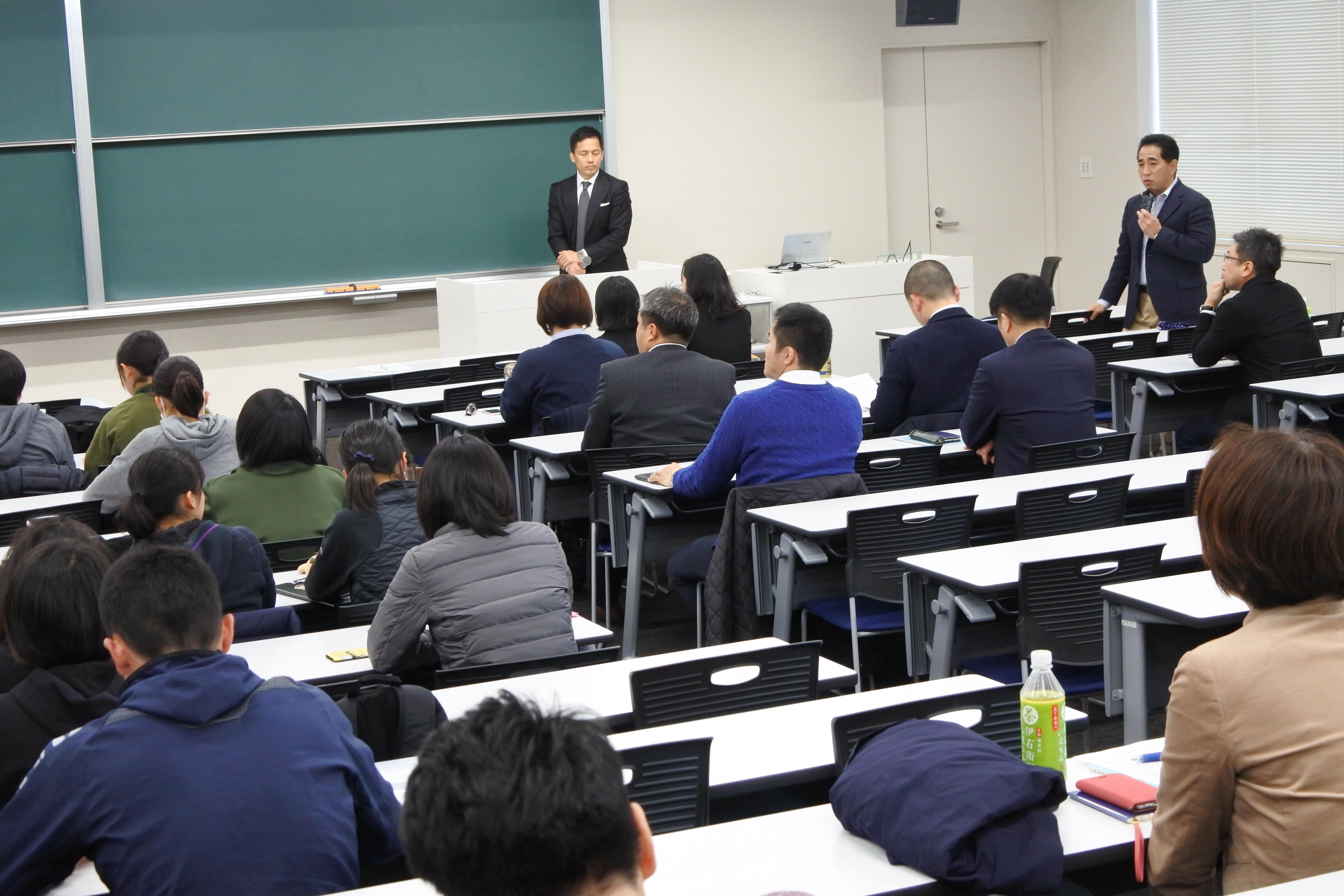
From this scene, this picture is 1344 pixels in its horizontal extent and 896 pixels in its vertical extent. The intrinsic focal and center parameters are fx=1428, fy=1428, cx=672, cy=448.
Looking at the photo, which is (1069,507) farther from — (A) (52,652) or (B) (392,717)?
(A) (52,652)

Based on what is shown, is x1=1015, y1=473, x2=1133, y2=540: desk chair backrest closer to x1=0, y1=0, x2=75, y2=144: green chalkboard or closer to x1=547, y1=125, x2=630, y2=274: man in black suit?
x1=547, y1=125, x2=630, y2=274: man in black suit

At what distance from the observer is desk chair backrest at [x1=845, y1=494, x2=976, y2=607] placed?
13.0 feet

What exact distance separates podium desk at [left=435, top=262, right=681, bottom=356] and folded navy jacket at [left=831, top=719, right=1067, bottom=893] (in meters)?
7.02

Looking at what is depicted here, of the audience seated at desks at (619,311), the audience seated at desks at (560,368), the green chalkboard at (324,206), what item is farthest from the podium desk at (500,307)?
the audience seated at desks at (560,368)

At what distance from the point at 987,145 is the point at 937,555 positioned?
8.60 metres

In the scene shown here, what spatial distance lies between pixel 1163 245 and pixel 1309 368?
174 centimetres

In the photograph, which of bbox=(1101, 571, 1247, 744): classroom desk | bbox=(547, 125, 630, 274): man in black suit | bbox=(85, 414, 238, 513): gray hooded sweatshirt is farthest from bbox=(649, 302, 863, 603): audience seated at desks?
bbox=(547, 125, 630, 274): man in black suit

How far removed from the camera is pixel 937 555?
3668 mm

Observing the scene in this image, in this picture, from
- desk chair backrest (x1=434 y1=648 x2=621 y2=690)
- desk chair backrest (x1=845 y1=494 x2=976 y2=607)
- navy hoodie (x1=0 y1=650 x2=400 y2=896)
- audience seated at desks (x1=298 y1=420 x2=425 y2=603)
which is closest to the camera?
navy hoodie (x1=0 y1=650 x2=400 y2=896)

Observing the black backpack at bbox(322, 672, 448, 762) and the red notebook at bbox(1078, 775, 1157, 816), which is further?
the black backpack at bbox(322, 672, 448, 762)

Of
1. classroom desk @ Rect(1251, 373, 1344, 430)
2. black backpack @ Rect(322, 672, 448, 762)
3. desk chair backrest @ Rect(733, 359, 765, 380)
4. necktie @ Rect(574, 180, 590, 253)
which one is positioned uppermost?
necktie @ Rect(574, 180, 590, 253)

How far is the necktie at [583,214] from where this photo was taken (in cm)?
962

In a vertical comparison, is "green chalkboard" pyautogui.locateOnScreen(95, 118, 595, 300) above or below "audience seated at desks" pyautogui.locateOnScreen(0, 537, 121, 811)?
above

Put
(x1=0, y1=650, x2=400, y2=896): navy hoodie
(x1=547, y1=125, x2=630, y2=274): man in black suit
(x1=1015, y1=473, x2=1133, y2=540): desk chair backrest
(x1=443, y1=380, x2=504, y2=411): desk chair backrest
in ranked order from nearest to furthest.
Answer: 1. (x1=0, y1=650, x2=400, y2=896): navy hoodie
2. (x1=1015, y1=473, x2=1133, y2=540): desk chair backrest
3. (x1=443, y1=380, x2=504, y2=411): desk chair backrest
4. (x1=547, y1=125, x2=630, y2=274): man in black suit
